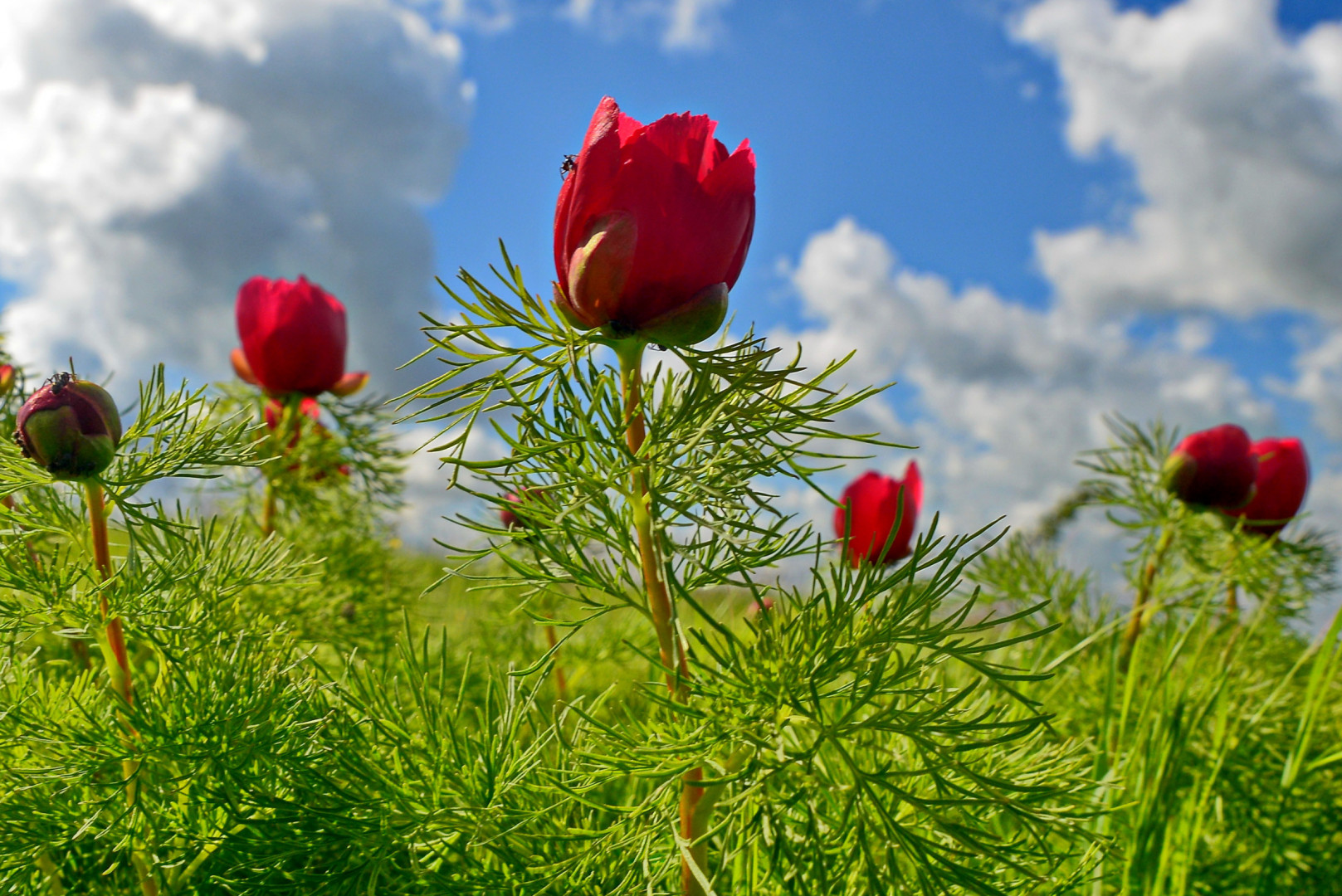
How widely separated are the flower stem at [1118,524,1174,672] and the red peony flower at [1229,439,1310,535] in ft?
0.86

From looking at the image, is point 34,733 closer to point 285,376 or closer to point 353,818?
point 353,818

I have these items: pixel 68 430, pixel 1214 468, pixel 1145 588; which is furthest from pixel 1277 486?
pixel 68 430

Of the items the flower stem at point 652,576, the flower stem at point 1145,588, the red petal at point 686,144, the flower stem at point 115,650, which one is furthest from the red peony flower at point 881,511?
the flower stem at point 115,650

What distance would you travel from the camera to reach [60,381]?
2.48ft

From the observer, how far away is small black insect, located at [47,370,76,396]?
0.74 metres

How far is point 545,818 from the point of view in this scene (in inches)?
32.7

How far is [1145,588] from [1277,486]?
41 cm

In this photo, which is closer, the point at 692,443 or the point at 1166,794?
the point at 692,443

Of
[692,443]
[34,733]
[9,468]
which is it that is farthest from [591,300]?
[34,733]

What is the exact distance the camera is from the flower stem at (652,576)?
0.65m

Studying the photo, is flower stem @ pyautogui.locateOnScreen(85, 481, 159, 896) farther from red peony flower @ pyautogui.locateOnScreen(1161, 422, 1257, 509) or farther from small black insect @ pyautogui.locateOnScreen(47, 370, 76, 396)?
red peony flower @ pyautogui.locateOnScreen(1161, 422, 1257, 509)

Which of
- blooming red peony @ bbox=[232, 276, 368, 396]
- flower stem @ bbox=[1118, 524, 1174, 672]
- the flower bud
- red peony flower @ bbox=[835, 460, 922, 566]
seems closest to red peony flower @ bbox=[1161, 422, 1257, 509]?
flower stem @ bbox=[1118, 524, 1174, 672]

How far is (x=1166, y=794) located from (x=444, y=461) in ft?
3.49

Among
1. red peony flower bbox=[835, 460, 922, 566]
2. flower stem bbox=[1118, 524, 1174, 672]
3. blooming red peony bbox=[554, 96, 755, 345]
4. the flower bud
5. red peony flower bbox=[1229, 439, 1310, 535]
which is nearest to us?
blooming red peony bbox=[554, 96, 755, 345]
